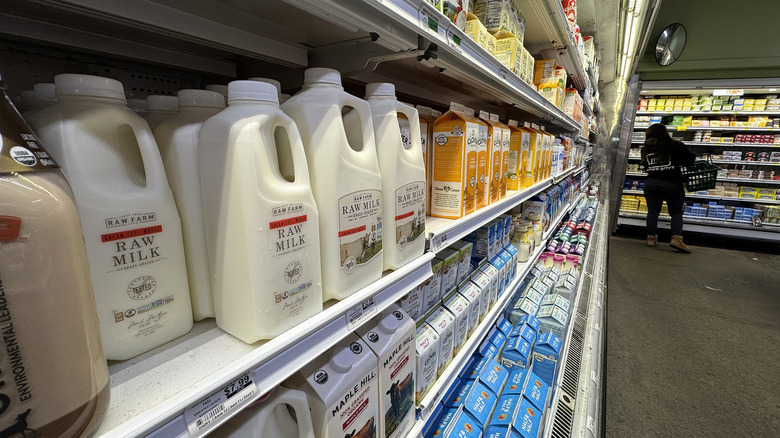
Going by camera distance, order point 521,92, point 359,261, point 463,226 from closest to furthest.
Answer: point 359,261
point 463,226
point 521,92

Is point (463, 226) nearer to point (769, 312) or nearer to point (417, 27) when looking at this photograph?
point (417, 27)

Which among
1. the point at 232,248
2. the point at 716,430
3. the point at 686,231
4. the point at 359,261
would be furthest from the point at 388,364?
the point at 686,231

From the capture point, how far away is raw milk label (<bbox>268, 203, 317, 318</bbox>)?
1.70ft

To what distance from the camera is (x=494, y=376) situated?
152cm

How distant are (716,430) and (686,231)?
Result: 4798 mm

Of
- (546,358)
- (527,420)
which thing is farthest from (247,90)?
(546,358)

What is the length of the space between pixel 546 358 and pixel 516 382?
29 cm

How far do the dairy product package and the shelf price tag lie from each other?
0.62 m

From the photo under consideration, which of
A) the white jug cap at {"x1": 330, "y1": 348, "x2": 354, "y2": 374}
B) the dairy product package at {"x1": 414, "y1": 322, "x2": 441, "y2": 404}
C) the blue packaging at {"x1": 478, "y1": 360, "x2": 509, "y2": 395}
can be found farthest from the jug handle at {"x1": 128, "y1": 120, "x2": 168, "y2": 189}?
the blue packaging at {"x1": 478, "y1": 360, "x2": 509, "y2": 395}

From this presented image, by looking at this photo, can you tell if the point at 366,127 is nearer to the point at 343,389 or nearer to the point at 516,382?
the point at 343,389

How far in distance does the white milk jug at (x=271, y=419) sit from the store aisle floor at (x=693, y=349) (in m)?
2.03

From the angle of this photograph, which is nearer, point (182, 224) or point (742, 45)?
point (182, 224)

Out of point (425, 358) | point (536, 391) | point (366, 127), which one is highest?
point (366, 127)

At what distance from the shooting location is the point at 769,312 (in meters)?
3.22
